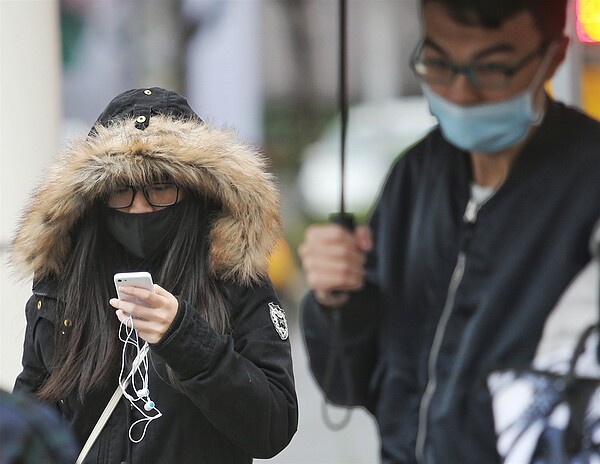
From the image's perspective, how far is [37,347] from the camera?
3074mm

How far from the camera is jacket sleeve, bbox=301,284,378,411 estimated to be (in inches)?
107

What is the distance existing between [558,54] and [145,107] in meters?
1.14

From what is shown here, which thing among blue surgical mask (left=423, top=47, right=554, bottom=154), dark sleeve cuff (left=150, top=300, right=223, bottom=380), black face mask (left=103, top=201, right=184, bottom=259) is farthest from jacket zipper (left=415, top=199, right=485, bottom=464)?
black face mask (left=103, top=201, right=184, bottom=259)

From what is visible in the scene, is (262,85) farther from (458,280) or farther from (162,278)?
(458,280)

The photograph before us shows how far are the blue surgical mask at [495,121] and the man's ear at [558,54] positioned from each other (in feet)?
0.05

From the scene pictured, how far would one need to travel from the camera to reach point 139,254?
3029 mm

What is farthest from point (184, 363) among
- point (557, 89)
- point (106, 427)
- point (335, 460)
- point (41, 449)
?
point (335, 460)

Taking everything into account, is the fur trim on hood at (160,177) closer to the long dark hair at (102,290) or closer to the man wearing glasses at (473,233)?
the long dark hair at (102,290)

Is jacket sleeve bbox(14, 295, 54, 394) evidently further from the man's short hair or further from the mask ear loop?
the man's short hair

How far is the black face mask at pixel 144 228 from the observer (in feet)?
9.72

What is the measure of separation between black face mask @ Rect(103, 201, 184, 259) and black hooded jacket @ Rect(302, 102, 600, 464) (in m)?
0.48

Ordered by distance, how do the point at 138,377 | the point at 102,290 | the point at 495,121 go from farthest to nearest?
the point at 102,290 → the point at 138,377 → the point at 495,121

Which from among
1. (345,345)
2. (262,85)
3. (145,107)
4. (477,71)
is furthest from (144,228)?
(262,85)

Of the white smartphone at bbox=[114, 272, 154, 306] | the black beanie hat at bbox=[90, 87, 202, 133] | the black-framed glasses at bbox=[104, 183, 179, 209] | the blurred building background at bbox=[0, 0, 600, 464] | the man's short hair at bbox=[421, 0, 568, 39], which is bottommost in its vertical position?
the blurred building background at bbox=[0, 0, 600, 464]
